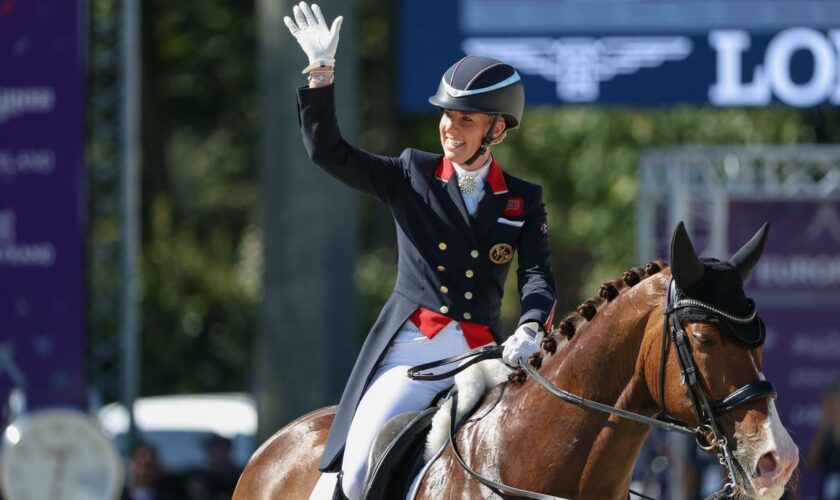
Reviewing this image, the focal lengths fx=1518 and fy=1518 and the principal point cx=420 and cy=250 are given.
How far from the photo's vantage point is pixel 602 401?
447 centimetres

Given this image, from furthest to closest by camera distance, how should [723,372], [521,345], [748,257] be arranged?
[521,345], [748,257], [723,372]

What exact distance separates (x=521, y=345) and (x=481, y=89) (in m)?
0.86

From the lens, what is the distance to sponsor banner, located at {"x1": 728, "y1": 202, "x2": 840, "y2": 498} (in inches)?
499

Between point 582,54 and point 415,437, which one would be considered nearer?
point 415,437

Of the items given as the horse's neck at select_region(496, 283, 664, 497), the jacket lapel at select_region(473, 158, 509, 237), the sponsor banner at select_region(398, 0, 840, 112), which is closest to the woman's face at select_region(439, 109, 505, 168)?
the jacket lapel at select_region(473, 158, 509, 237)

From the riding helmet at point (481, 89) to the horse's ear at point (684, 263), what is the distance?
1.01m

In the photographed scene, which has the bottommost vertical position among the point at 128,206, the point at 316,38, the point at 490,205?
the point at 128,206

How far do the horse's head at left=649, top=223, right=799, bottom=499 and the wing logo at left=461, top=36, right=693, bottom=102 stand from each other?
7.75m

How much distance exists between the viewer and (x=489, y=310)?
513 centimetres

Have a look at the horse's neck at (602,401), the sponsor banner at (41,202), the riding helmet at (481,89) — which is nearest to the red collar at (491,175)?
the riding helmet at (481,89)

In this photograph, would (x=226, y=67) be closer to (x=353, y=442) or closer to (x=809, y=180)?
(x=809, y=180)

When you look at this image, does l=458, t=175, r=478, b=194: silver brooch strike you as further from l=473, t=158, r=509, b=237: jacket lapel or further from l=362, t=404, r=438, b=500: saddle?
l=362, t=404, r=438, b=500: saddle

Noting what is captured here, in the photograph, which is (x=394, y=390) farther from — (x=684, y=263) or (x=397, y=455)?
(x=684, y=263)

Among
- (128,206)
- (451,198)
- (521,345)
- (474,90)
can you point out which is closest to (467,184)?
(451,198)
